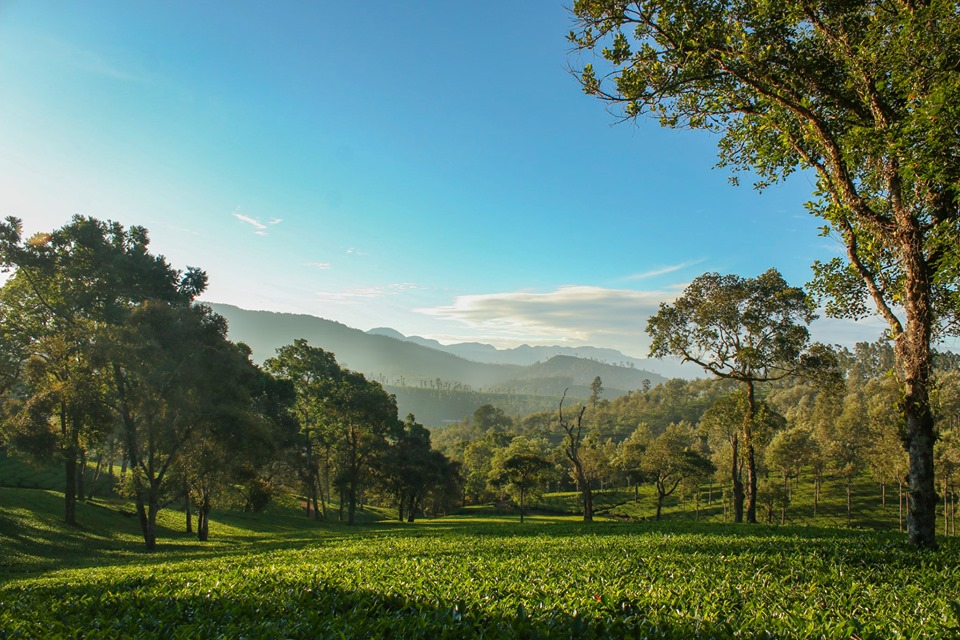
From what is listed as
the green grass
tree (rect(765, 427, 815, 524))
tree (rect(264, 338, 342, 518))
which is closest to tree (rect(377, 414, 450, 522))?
tree (rect(264, 338, 342, 518))

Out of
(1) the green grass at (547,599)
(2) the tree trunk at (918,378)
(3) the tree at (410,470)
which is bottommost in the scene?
(3) the tree at (410,470)

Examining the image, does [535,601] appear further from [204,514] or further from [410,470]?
[410,470]

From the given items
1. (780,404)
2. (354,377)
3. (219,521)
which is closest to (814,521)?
(354,377)

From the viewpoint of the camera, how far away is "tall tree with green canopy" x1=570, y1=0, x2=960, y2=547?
9.31 m

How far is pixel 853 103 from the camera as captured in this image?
10953mm

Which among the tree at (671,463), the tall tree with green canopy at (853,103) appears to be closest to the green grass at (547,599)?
the tall tree with green canopy at (853,103)

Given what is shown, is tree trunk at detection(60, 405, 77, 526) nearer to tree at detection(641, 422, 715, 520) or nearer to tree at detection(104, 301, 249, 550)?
tree at detection(104, 301, 249, 550)

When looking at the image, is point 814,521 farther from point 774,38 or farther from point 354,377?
point 774,38

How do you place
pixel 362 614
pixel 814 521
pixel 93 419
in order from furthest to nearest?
pixel 814 521 < pixel 93 419 < pixel 362 614

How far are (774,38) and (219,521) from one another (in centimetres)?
4398

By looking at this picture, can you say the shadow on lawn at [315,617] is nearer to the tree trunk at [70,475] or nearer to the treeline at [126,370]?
the treeline at [126,370]

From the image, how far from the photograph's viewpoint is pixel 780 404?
146125 mm

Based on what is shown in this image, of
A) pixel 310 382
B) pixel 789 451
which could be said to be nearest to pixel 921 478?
pixel 310 382

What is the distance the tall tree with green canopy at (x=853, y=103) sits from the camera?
367 inches
